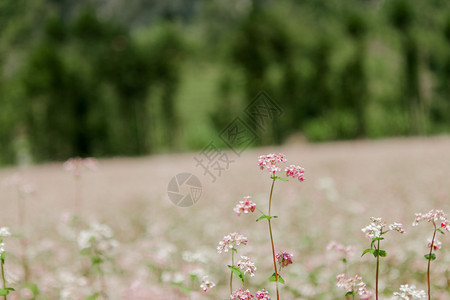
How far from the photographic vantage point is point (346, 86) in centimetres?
5350

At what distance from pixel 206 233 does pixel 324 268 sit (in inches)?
129

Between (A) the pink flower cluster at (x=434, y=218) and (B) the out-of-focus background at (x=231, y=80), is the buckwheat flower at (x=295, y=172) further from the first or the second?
(B) the out-of-focus background at (x=231, y=80)

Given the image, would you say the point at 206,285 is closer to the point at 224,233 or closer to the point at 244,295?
the point at 244,295

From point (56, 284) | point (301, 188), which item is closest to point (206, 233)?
point (56, 284)

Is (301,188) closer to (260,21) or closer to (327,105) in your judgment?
(260,21)

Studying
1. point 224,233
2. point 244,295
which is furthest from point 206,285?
point 224,233

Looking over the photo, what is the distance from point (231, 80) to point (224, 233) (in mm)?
50385

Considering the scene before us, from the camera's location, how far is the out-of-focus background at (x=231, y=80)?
161 ft

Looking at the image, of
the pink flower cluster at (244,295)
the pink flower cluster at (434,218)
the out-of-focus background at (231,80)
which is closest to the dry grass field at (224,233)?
the pink flower cluster at (244,295)

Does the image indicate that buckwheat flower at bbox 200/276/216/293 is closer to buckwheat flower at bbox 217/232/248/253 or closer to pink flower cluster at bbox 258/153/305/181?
buckwheat flower at bbox 217/232/248/253

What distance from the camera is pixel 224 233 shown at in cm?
854

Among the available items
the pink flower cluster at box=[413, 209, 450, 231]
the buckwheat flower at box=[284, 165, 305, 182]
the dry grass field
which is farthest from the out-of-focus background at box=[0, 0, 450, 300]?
the buckwheat flower at box=[284, 165, 305, 182]

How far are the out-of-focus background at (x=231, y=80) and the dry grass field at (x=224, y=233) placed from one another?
3095 centimetres

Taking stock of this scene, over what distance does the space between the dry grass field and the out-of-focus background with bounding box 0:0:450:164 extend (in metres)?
31.0
